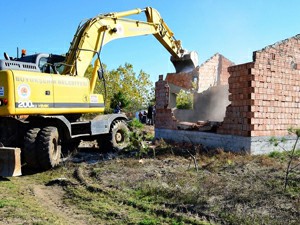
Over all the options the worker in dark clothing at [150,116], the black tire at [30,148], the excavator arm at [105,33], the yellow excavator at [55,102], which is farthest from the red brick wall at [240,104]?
the worker in dark clothing at [150,116]

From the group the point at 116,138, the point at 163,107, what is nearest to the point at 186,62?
the point at 163,107

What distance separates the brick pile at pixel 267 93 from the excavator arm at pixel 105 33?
3.82 metres

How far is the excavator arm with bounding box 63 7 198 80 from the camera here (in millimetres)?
9633

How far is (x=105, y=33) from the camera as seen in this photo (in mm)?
10305

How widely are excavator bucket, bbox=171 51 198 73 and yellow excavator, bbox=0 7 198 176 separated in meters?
2.88

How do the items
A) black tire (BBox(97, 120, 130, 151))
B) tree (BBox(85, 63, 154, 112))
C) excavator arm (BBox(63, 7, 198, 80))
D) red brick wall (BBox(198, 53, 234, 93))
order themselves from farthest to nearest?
tree (BBox(85, 63, 154, 112)), red brick wall (BBox(198, 53, 234, 93)), black tire (BBox(97, 120, 130, 151)), excavator arm (BBox(63, 7, 198, 80))

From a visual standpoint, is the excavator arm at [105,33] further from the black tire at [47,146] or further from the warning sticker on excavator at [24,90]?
the black tire at [47,146]

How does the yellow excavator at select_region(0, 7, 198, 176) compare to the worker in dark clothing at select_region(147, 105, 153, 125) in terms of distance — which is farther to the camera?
the worker in dark clothing at select_region(147, 105, 153, 125)

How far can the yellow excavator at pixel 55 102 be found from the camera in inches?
293

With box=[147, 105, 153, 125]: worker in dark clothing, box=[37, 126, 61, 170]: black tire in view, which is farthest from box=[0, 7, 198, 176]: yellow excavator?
box=[147, 105, 153, 125]: worker in dark clothing

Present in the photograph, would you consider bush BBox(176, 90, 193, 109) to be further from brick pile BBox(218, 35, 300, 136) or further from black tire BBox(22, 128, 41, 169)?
black tire BBox(22, 128, 41, 169)

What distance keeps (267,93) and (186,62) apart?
5.75m

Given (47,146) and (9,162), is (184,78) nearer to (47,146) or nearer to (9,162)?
(47,146)

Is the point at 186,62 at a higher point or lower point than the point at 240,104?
higher
